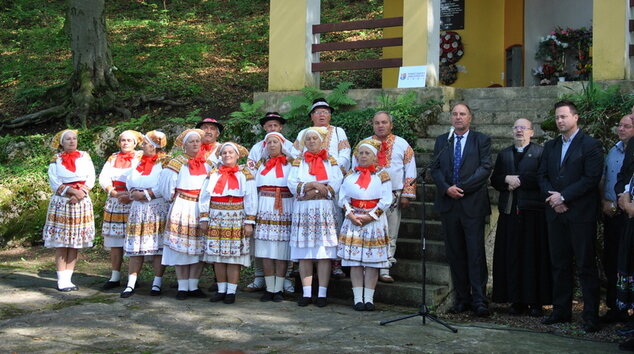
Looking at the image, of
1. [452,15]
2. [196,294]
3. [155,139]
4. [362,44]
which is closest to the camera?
[196,294]

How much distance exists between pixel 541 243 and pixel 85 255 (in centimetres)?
650

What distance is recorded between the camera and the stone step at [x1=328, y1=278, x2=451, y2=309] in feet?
23.1

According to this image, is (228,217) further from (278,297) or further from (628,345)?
(628,345)

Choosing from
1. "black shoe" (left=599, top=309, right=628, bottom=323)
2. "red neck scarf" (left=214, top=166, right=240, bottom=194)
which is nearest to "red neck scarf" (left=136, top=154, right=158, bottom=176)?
"red neck scarf" (left=214, top=166, right=240, bottom=194)

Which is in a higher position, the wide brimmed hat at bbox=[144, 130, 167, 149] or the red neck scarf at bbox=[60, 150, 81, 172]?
the wide brimmed hat at bbox=[144, 130, 167, 149]

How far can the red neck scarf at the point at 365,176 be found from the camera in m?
7.07

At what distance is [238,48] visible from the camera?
18625mm

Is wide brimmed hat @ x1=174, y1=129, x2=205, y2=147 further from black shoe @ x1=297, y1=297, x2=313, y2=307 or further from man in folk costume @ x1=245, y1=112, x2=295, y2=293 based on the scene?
black shoe @ x1=297, y1=297, x2=313, y2=307

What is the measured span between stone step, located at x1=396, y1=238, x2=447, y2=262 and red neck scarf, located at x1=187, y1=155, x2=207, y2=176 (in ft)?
7.47

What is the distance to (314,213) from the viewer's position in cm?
724

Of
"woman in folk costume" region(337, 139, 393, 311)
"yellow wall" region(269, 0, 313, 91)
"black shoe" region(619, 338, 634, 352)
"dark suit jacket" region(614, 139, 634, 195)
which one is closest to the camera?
"black shoe" region(619, 338, 634, 352)

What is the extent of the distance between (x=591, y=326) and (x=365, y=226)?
2223 mm

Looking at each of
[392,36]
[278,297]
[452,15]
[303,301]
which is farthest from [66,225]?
[452,15]

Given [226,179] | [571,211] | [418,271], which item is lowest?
[418,271]
